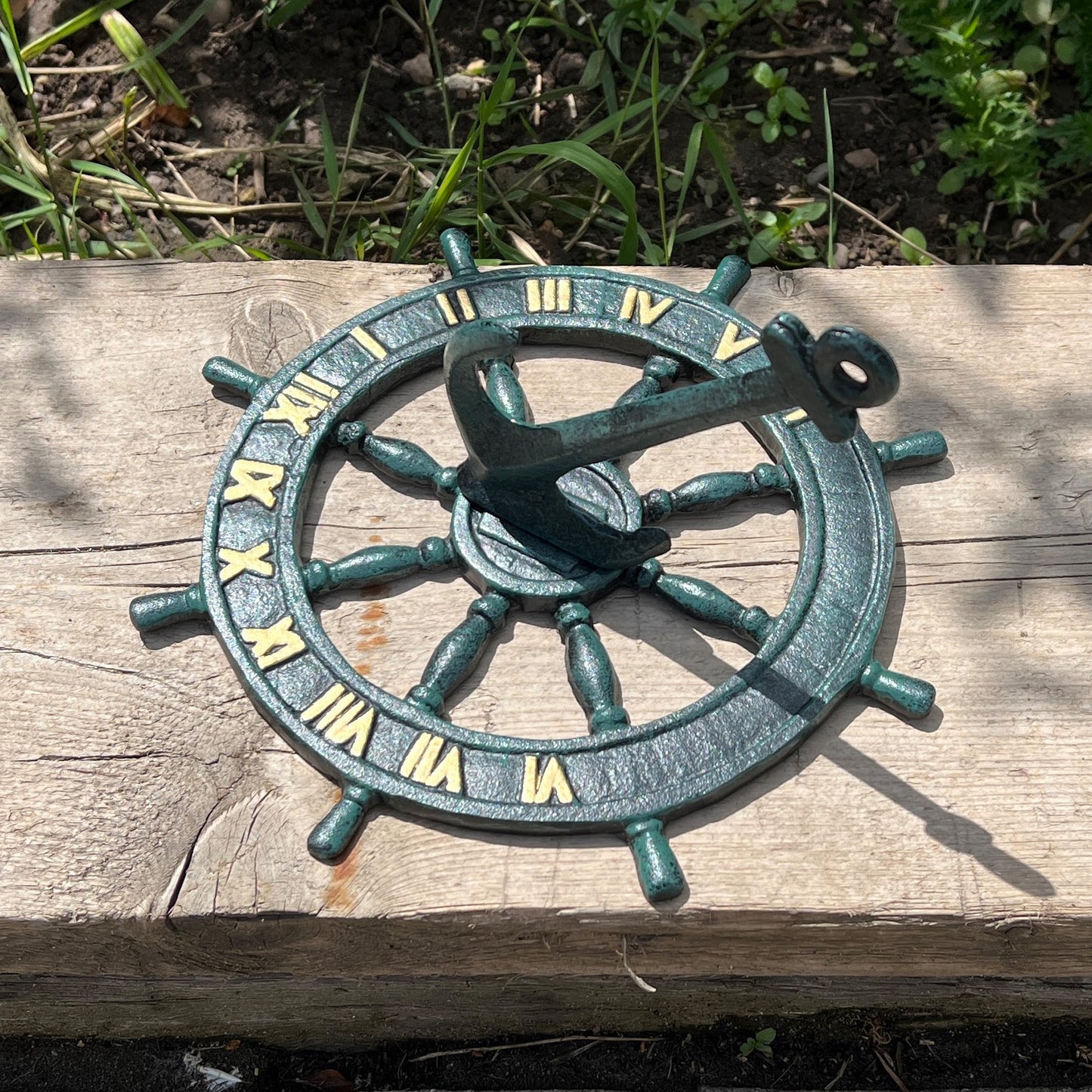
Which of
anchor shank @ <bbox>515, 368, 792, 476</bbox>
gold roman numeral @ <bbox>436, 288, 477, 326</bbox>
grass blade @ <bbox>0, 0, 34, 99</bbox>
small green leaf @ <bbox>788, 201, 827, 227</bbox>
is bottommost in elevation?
small green leaf @ <bbox>788, 201, 827, 227</bbox>

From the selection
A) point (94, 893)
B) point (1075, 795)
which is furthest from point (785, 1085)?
point (94, 893)

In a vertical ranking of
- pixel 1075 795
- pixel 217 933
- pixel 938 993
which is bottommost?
pixel 938 993

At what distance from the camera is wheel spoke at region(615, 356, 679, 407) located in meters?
1.78

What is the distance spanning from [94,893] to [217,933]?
16 centimetres

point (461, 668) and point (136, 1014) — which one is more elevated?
point (461, 668)

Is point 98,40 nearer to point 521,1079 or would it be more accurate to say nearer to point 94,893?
point 94,893

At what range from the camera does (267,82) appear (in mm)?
3002

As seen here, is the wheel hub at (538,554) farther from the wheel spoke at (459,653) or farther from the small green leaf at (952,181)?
the small green leaf at (952,181)

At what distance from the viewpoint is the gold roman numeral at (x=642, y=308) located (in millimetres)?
1859

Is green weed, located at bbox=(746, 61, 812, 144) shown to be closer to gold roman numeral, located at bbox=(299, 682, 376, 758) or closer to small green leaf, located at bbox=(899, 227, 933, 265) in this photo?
small green leaf, located at bbox=(899, 227, 933, 265)

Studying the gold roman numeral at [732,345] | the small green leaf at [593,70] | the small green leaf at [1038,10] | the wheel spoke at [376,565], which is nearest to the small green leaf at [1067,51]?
the small green leaf at [1038,10]

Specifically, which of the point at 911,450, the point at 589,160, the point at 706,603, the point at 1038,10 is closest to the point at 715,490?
the point at 706,603

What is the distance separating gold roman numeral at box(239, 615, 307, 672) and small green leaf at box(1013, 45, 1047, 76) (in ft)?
7.41

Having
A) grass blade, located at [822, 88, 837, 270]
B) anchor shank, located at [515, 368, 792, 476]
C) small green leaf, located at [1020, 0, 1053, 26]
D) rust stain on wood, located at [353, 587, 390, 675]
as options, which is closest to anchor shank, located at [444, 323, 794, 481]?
anchor shank, located at [515, 368, 792, 476]
